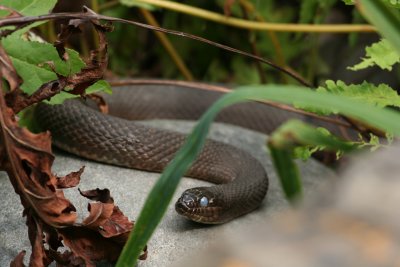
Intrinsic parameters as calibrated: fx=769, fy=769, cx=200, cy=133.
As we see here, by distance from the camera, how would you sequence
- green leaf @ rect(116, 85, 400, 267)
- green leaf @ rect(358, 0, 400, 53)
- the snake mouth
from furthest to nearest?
the snake mouth → green leaf @ rect(358, 0, 400, 53) → green leaf @ rect(116, 85, 400, 267)

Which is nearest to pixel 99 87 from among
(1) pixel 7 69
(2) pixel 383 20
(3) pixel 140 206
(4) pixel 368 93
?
(1) pixel 7 69

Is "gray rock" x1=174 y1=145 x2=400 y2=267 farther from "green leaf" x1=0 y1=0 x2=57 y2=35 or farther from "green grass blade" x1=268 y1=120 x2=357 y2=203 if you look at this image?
"green leaf" x1=0 y1=0 x2=57 y2=35

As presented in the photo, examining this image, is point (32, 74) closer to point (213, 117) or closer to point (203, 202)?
point (203, 202)

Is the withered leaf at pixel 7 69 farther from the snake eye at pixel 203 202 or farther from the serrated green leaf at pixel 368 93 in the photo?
the snake eye at pixel 203 202

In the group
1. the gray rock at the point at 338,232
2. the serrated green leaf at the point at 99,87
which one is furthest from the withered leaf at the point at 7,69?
the gray rock at the point at 338,232

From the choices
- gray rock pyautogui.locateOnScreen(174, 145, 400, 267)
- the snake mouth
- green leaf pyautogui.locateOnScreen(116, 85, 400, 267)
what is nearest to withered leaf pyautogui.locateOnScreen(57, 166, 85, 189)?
green leaf pyautogui.locateOnScreen(116, 85, 400, 267)

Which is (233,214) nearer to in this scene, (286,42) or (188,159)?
(188,159)
